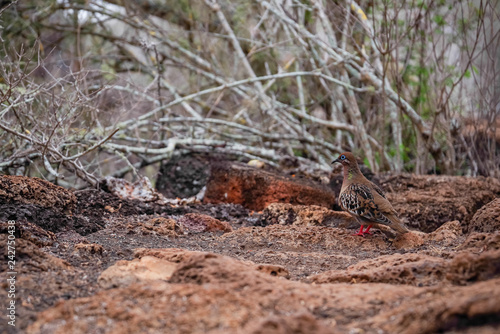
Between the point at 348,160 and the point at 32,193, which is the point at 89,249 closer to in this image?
the point at 32,193

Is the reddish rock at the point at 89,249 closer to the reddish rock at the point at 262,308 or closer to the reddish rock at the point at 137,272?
Result: the reddish rock at the point at 137,272

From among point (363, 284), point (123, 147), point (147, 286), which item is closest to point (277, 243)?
point (363, 284)

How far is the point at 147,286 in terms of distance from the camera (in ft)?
8.45

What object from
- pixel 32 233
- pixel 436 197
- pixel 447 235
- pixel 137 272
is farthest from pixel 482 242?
pixel 32 233

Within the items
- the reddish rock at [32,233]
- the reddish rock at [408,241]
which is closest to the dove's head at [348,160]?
the reddish rock at [408,241]

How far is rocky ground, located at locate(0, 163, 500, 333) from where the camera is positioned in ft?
7.34

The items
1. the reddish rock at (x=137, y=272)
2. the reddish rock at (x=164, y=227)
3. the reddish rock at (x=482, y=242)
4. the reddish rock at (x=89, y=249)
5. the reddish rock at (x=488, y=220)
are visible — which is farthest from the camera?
the reddish rock at (x=164, y=227)

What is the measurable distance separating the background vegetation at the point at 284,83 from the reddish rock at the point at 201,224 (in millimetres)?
1703

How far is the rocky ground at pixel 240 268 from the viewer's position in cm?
224

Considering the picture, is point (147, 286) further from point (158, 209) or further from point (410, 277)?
point (158, 209)

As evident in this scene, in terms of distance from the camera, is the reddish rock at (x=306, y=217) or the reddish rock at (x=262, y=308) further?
the reddish rock at (x=306, y=217)

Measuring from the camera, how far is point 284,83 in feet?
37.3

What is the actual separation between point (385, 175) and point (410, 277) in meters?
4.58

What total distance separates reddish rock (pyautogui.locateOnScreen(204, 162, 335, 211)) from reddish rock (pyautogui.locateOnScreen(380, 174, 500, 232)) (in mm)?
919
